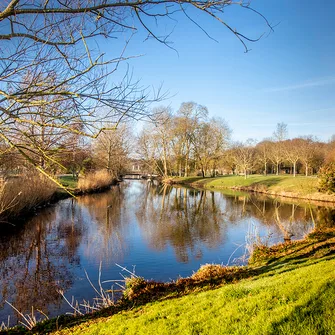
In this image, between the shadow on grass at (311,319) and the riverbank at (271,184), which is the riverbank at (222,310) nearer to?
the shadow on grass at (311,319)

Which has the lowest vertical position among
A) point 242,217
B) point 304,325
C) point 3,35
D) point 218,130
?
point 242,217

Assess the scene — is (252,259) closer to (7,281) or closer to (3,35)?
(7,281)

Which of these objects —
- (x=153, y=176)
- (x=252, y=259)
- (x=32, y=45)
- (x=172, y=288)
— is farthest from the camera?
(x=153, y=176)

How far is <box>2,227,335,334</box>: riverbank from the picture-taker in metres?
3.15

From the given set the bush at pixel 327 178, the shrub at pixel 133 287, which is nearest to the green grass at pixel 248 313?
the shrub at pixel 133 287

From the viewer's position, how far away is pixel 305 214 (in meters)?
18.5

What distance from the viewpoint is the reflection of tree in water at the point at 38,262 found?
23.0ft

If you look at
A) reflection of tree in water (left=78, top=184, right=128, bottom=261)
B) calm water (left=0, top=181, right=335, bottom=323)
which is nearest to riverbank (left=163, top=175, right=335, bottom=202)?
calm water (left=0, top=181, right=335, bottom=323)

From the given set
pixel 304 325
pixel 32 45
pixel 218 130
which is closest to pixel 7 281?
pixel 32 45

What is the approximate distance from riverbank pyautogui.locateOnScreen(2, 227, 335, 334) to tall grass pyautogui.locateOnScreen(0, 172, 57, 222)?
8.57m

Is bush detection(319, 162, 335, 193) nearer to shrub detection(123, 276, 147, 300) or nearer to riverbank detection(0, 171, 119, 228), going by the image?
riverbank detection(0, 171, 119, 228)

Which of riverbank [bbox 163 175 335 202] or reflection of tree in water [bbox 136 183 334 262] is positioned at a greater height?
riverbank [bbox 163 175 335 202]

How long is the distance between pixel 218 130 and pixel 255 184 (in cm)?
1461

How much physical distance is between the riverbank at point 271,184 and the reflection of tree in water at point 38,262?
18.8 m
